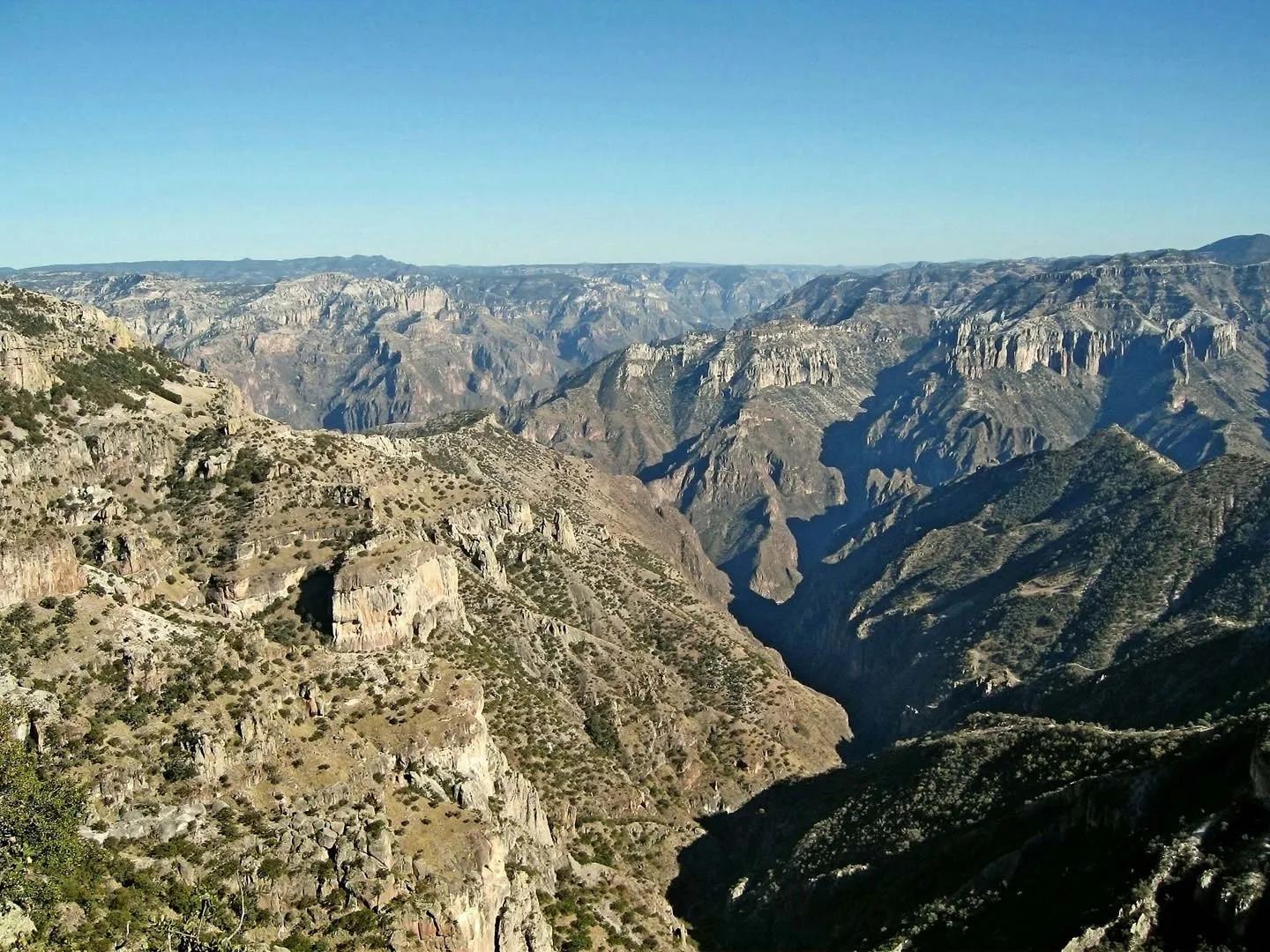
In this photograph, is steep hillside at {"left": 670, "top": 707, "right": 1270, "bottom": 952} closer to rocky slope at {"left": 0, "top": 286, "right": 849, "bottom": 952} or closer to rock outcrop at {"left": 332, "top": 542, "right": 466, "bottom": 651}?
rocky slope at {"left": 0, "top": 286, "right": 849, "bottom": 952}

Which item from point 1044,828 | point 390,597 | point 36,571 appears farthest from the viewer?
point 390,597

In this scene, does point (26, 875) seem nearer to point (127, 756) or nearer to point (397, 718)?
point (127, 756)

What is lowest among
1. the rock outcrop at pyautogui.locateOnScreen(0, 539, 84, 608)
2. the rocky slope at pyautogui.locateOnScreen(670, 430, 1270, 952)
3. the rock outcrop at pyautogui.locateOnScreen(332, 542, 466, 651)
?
the rocky slope at pyautogui.locateOnScreen(670, 430, 1270, 952)

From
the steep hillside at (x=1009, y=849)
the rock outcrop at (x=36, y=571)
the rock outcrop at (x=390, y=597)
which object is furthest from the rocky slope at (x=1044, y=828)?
the rock outcrop at (x=36, y=571)

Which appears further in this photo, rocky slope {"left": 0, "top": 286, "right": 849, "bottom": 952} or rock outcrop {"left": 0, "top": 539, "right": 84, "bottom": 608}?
rock outcrop {"left": 0, "top": 539, "right": 84, "bottom": 608}

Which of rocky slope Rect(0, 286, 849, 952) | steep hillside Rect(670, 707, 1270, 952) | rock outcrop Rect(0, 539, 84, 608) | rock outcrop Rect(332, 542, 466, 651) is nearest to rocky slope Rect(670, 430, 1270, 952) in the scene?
steep hillside Rect(670, 707, 1270, 952)

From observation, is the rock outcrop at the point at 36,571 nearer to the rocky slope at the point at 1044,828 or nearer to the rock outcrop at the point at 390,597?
the rock outcrop at the point at 390,597

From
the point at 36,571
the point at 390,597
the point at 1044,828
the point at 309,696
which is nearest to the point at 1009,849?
the point at 1044,828

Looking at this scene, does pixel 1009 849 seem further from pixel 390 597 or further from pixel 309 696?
pixel 390 597

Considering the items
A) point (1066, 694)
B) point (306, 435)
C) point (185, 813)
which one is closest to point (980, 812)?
point (1066, 694)
